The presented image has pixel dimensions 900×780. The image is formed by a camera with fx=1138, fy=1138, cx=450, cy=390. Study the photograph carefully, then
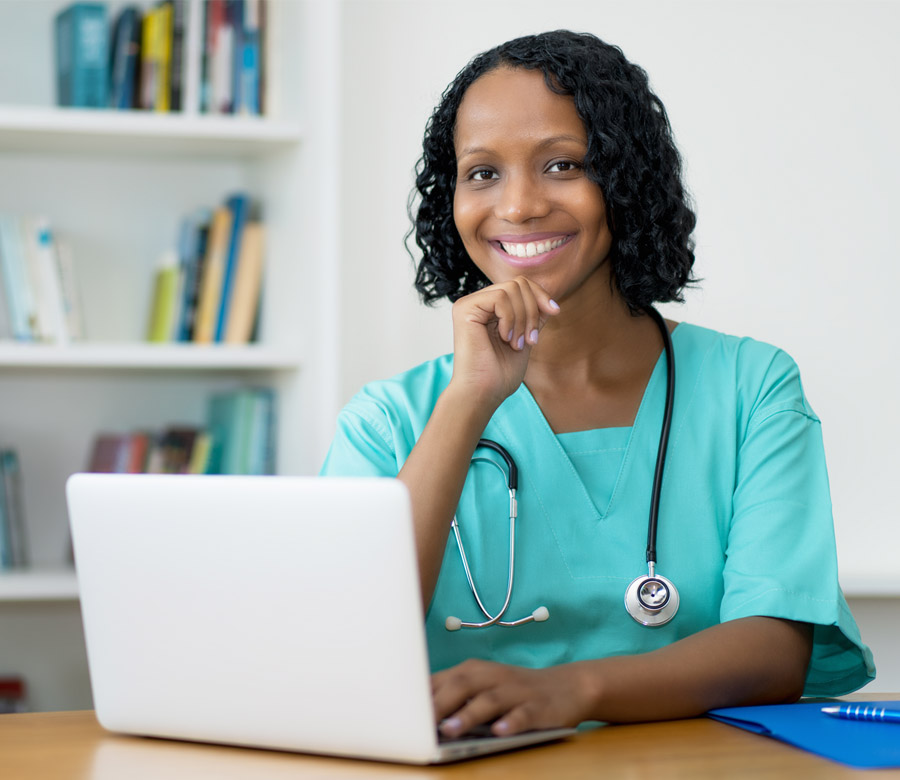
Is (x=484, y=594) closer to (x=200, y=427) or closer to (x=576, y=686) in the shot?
(x=576, y=686)

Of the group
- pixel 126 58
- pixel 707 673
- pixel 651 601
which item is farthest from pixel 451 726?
A: pixel 126 58

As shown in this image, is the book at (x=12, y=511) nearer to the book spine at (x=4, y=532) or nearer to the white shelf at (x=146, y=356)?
the book spine at (x=4, y=532)

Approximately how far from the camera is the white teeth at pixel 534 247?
1408mm

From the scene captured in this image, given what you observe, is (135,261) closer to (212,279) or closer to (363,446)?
(212,279)

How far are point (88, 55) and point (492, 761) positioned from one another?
1.94 m

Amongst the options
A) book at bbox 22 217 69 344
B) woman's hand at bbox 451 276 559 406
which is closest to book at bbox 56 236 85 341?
book at bbox 22 217 69 344

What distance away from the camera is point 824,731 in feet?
3.06

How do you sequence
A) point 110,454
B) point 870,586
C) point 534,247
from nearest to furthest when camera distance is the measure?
1. point 534,247
2. point 870,586
3. point 110,454

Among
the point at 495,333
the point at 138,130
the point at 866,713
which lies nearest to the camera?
the point at 866,713

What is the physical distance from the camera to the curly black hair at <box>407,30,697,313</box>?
54.2 inches

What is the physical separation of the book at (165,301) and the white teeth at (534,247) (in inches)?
48.2

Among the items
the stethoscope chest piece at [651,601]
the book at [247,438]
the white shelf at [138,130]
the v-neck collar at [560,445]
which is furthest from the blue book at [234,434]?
the stethoscope chest piece at [651,601]

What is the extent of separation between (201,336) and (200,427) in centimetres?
29

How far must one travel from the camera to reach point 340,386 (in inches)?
87.4
